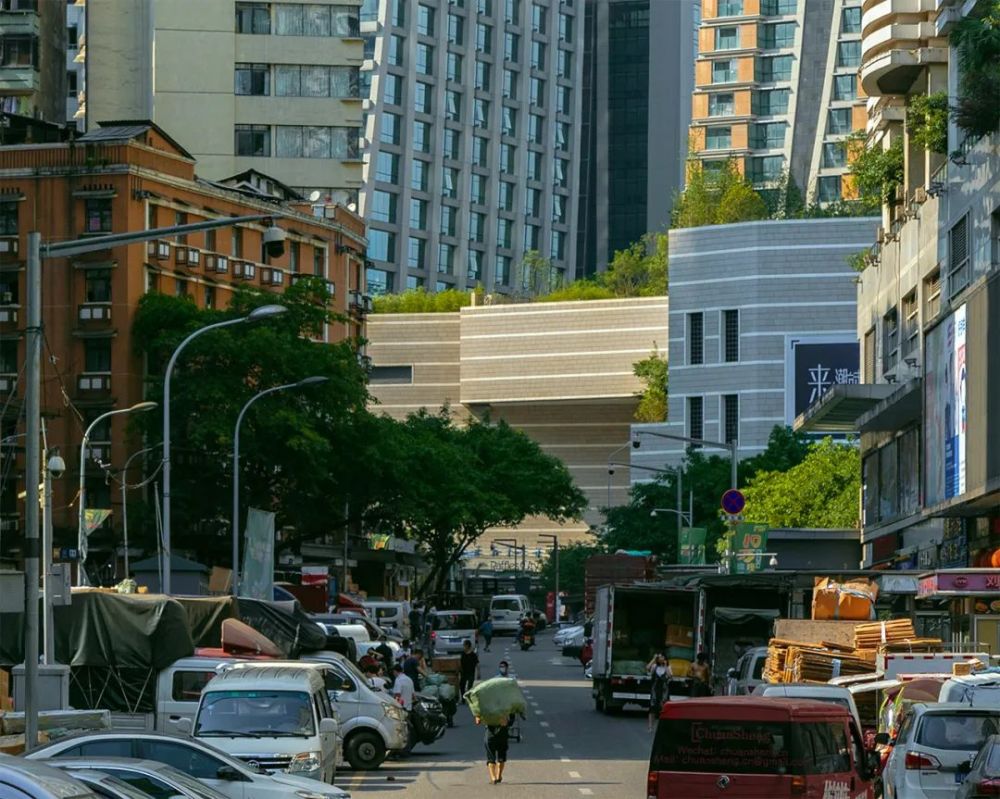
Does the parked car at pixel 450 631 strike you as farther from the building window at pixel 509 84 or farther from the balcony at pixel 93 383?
the building window at pixel 509 84

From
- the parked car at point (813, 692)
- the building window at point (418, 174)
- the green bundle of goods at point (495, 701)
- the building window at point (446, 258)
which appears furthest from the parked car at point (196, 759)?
the building window at point (446, 258)

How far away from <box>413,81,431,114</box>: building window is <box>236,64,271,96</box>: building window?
63.8 meters

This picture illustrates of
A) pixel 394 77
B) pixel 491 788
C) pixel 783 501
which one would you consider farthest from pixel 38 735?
pixel 394 77

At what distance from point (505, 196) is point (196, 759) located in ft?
493

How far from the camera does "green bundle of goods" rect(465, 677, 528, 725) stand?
1220 inches

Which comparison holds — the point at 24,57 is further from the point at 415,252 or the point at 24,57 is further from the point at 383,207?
the point at 415,252

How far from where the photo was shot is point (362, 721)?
33688mm

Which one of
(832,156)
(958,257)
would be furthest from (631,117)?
(958,257)

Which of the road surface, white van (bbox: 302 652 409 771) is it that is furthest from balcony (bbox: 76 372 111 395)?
white van (bbox: 302 652 409 771)

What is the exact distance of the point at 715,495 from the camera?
105688mm

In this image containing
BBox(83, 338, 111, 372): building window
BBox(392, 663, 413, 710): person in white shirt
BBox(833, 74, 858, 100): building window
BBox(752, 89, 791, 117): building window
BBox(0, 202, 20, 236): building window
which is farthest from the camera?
BBox(752, 89, 791, 117): building window

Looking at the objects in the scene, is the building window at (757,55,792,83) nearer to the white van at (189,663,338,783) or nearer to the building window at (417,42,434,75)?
the building window at (417,42,434,75)

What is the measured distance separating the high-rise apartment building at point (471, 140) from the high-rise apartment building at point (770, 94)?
15060mm

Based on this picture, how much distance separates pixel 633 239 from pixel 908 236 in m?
141
